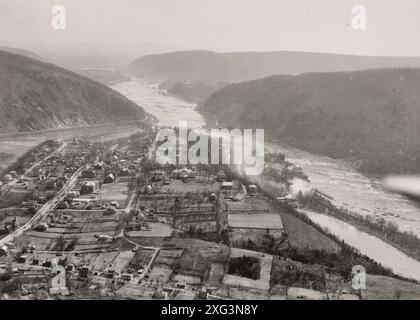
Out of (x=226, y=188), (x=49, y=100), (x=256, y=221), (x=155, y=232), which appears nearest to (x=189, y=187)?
(x=226, y=188)

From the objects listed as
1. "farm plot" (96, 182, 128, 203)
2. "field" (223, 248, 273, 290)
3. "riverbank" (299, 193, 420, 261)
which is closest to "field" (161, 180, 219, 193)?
"farm plot" (96, 182, 128, 203)

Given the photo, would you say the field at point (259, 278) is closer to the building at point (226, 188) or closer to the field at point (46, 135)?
the building at point (226, 188)

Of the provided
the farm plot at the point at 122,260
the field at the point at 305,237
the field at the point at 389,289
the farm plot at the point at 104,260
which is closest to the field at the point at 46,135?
the farm plot at the point at 104,260

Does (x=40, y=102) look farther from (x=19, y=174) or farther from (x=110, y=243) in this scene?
(x=110, y=243)

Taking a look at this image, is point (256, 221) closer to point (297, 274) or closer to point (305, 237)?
point (305, 237)

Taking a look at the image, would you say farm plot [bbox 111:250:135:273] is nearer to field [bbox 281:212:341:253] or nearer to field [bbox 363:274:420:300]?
field [bbox 281:212:341:253]
